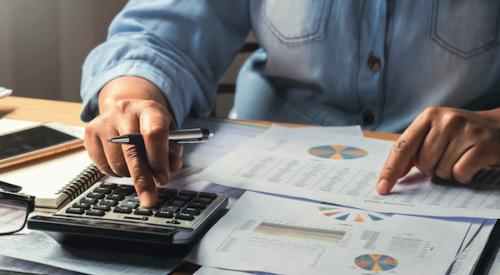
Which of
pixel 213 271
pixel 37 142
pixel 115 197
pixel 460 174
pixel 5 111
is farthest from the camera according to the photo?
pixel 5 111

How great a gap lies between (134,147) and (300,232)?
0.67 ft

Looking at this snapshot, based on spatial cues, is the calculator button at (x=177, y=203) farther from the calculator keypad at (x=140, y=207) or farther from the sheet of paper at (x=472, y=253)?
the sheet of paper at (x=472, y=253)

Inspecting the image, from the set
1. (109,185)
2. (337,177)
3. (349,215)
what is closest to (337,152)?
(337,177)

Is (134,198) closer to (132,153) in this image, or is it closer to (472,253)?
(132,153)

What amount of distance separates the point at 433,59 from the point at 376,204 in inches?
17.5

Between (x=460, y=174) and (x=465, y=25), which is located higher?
(x=465, y=25)

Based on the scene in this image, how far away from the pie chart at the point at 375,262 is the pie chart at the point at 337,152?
0.28 meters

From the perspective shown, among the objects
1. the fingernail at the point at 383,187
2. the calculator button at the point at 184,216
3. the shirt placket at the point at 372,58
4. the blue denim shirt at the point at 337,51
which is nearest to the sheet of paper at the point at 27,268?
the calculator button at the point at 184,216

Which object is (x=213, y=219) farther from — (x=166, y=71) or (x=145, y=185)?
(x=166, y=71)

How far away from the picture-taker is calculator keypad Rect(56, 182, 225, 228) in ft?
2.23

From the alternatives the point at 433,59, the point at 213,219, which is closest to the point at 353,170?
the point at 213,219

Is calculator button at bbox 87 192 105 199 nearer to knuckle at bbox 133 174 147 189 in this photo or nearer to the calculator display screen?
knuckle at bbox 133 174 147 189

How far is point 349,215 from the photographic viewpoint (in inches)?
29.2

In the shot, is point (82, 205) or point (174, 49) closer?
point (82, 205)
